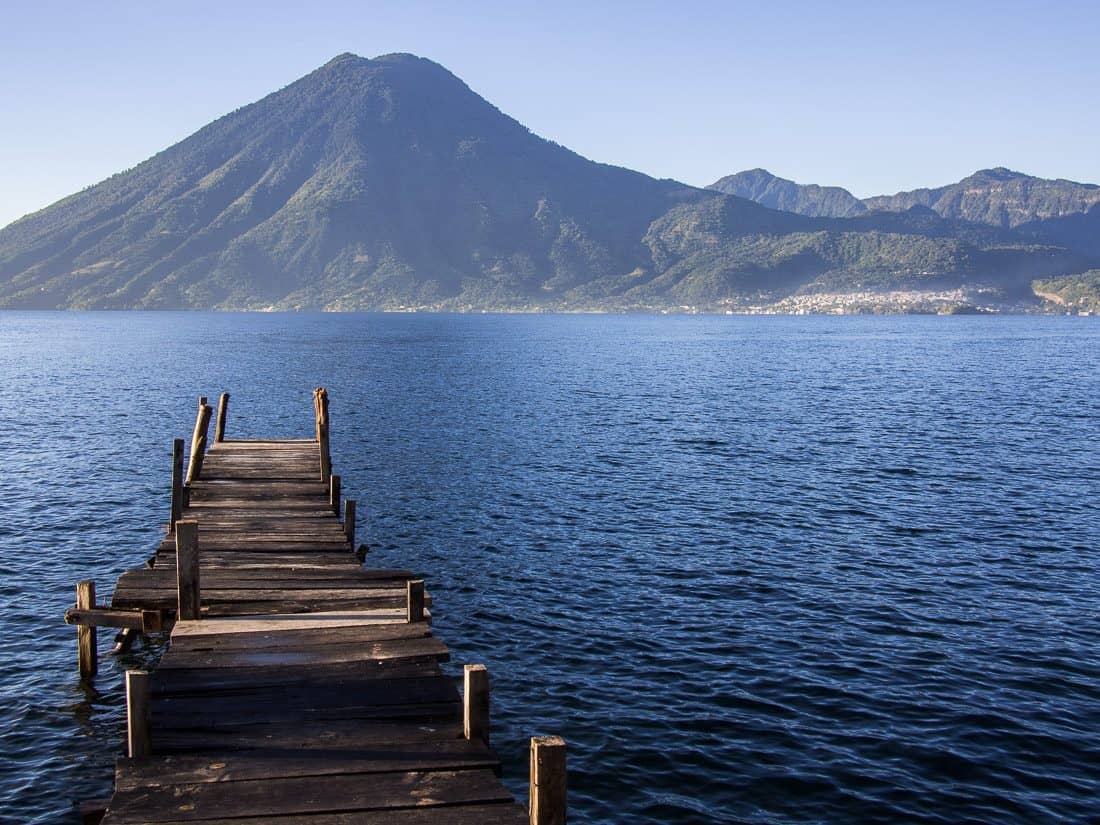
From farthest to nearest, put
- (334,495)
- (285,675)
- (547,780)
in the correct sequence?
1. (334,495)
2. (285,675)
3. (547,780)

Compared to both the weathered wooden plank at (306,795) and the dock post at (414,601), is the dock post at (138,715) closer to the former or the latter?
the weathered wooden plank at (306,795)

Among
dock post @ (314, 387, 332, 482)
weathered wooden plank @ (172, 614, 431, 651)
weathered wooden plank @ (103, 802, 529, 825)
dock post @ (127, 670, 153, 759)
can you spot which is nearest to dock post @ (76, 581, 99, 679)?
weathered wooden plank @ (172, 614, 431, 651)

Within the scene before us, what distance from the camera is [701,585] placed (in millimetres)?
24672

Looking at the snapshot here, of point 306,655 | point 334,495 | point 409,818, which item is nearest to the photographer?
point 409,818

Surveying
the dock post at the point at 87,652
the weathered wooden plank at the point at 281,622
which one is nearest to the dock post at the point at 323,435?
the dock post at the point at 87,652

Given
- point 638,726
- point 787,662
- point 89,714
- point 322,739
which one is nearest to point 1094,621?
point 787,662

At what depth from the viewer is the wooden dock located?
9695 mm

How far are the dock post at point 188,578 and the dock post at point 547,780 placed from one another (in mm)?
8428

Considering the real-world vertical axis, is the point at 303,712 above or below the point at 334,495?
below

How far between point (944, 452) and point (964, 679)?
101ft

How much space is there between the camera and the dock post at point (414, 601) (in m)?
14.6

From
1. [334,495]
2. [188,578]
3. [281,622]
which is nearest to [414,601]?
[281,622]

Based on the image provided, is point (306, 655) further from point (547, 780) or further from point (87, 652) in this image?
point (87, 652)

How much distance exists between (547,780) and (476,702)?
7.90 ft
